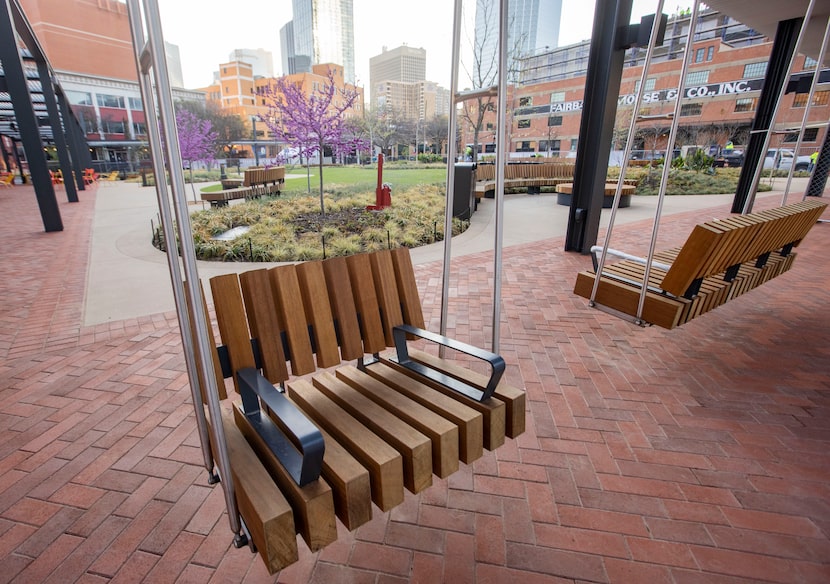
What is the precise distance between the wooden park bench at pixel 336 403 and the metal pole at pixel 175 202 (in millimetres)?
149

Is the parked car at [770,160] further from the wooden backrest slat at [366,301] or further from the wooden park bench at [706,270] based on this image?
the wooden backrest slat at [366,301]

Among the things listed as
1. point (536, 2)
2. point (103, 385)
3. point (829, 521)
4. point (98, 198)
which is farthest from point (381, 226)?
point (536, 2)

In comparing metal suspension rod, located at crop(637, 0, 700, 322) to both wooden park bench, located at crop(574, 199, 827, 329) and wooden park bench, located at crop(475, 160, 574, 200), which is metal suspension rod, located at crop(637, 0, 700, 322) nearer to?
wooden park bench, located at crop(574, 199, 827, 329)

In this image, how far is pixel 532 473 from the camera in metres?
2.06

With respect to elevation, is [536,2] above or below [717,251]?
above

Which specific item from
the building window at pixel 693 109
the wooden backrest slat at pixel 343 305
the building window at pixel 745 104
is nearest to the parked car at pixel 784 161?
the building window at pixel 745 104

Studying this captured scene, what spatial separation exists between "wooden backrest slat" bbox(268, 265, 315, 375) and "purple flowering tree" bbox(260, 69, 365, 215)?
9.26 m

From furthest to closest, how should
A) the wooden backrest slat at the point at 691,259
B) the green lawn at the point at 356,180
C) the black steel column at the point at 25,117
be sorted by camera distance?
the green lawn at the point at 356,180, the black steel column at the point at 25,117, the wooden backrest slat at the point at 691,259

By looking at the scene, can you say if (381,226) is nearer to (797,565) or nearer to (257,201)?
(257,201)

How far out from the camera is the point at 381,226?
8.91 metres

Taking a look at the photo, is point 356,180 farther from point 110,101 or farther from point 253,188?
point 110,101

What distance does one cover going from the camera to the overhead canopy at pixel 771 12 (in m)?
7.20

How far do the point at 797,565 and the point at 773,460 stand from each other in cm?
70

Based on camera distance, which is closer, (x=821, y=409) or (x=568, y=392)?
(x=821, y=409)
